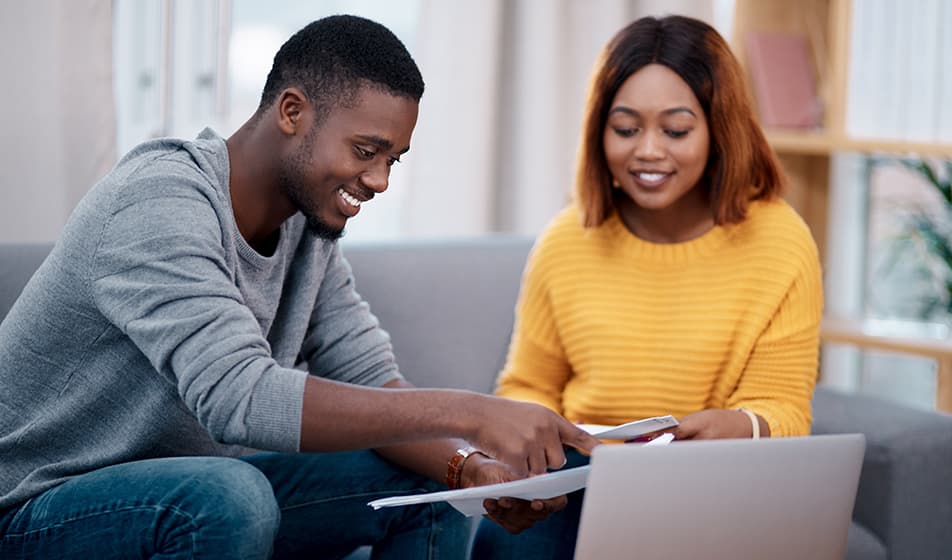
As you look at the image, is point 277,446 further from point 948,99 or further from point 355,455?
point 948,99

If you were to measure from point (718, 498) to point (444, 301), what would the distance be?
80 cm

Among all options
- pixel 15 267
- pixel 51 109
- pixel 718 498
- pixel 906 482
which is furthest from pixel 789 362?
pixel 51 109

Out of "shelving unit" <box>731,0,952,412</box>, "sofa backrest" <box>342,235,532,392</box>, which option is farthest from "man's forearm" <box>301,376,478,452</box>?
"shelving unit" <box>731,0,952,412</box>

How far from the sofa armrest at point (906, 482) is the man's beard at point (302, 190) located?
95 centimetres

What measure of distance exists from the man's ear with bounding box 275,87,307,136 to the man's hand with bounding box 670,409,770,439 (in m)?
0.64

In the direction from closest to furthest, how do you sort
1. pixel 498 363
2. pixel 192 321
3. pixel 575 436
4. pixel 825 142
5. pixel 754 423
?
pixel 192 321 < pixel 575 436 < pixel 754 423 < pixel 498 363 < pixel 825 142

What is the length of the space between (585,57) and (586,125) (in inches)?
38.9

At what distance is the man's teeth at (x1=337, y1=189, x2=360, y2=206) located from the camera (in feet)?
4.62

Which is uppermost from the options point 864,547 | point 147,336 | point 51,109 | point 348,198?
point 51,109

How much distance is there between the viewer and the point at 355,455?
156cm

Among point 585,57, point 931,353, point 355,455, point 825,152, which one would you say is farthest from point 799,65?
point 355,455

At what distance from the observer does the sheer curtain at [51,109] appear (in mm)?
1877

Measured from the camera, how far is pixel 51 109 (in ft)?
6.26

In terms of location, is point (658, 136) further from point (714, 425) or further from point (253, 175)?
point (253, 175)
